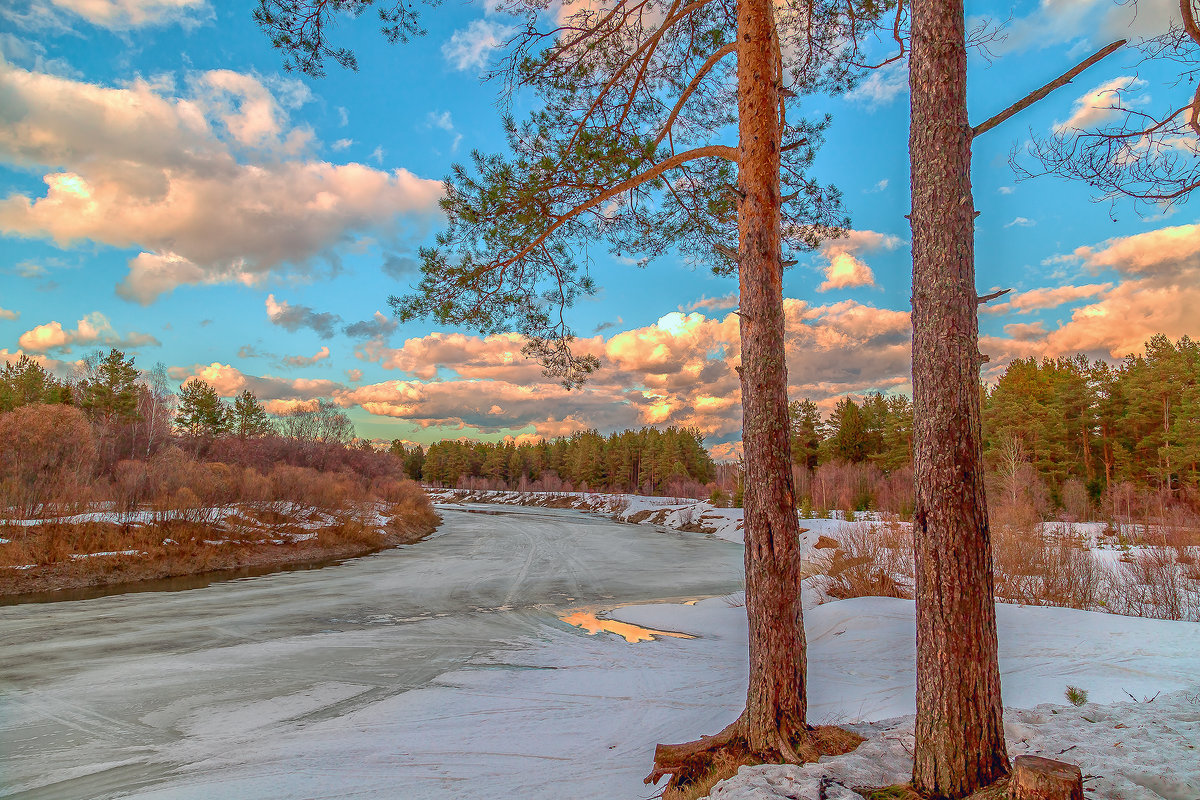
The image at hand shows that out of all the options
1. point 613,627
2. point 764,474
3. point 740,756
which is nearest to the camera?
point 740,756

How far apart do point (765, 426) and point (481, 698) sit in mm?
4389

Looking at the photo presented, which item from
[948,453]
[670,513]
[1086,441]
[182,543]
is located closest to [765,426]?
[948,453]

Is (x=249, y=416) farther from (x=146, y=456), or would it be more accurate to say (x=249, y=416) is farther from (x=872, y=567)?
(x=872, y=567)

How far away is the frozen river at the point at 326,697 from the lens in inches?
168

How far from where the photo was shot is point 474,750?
4652mm

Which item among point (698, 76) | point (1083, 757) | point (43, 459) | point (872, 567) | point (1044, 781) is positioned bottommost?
point (872, 567)

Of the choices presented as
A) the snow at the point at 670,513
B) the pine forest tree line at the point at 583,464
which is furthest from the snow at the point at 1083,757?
the pine forest tree line at the point at 583,464

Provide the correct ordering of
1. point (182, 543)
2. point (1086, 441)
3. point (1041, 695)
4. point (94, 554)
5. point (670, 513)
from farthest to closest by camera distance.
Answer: point (670, 513), point (1086, 441), point (182, 543), point (94, 554), point (1041, 695)

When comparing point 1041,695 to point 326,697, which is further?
point 326,697

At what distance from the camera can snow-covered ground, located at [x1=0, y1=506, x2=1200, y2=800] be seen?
3.69 metres

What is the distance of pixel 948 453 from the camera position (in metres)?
2.76

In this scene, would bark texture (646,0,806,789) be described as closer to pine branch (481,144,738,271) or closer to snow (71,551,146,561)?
pine branch (481,144,738,271)

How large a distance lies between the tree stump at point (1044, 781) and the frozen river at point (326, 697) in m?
2.42

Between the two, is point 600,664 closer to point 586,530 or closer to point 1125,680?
point 1125,680
